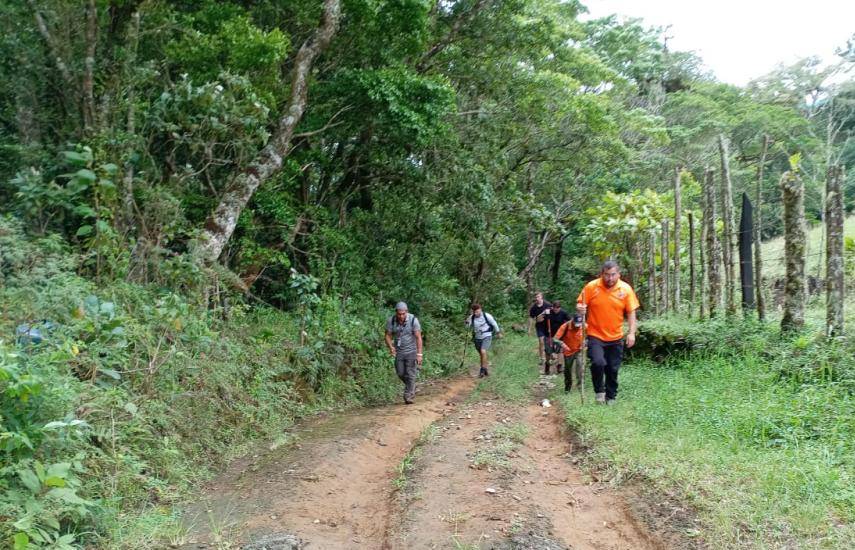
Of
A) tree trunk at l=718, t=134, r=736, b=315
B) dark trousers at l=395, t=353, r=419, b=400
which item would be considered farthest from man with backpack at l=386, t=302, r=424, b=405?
tree trunk at l=718, t=134, r=736, b=315

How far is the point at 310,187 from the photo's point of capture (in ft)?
43.2

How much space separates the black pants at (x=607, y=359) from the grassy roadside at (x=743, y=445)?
255 mm

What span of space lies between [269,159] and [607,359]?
580cm

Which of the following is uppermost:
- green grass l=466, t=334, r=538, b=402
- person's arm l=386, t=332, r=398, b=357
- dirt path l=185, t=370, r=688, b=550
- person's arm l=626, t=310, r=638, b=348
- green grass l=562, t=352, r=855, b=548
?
person's arm l=626, t=310, r=638, b=348

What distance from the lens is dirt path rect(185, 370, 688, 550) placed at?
4395 millimetres

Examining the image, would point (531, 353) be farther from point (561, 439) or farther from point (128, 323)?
point (128, 323)

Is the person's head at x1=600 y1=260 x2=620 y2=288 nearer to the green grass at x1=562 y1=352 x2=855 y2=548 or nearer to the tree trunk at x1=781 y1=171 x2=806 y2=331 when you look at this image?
the green grass at x1=562 y1=352 x2=855 y2=548

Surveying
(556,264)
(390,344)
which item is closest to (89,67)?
(390,344)

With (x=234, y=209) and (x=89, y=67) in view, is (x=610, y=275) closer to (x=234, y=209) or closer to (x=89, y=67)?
(x=234, y=209)

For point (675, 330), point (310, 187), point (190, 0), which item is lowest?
point (675, 330)

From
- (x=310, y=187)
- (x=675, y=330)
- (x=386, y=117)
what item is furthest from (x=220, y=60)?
(x=675, y=330)

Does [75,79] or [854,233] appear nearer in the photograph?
[75,79]

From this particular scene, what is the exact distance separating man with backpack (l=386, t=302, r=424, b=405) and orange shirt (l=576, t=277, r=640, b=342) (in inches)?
129

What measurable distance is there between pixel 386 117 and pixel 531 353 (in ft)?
28.8
